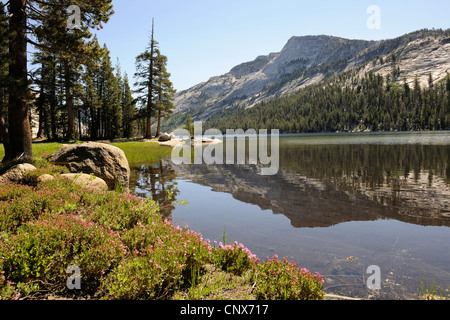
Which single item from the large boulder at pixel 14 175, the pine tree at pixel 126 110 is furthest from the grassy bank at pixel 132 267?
the pine tree at pixel 126 110

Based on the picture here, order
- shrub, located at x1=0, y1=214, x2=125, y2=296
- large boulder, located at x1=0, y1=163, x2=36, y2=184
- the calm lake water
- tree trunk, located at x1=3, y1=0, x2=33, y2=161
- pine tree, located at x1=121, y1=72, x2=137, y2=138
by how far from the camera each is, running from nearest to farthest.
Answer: shrub, located at x1=0, y1=214, x2=125, y2=296
the calm lake water
large boulder, located at x1=0, y1=163, x2=36, y2=184
tree trunk, located at x1=3, y1=0, x2=33, y2=161
pine tree, located at x1=121, y1=72, x2=137, y2=138

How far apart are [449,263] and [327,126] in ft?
618

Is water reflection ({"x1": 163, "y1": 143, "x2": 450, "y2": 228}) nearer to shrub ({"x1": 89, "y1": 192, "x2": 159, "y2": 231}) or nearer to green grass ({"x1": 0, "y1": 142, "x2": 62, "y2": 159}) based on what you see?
shrub ({"x1": 89, "y1": 192, "x2": 159, "y2": 231})

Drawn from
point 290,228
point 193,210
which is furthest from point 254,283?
point 193,210

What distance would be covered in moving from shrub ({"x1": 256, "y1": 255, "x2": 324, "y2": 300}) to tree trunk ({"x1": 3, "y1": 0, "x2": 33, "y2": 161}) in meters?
13.4

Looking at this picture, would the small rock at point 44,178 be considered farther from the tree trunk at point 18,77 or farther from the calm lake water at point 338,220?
the tree trunk at point 18,77

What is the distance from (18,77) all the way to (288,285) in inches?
585

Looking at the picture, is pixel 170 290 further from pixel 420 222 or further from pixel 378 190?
pixel 378 190

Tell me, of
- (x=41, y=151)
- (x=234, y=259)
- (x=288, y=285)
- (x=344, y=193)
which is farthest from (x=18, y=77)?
(x=344, y=193)

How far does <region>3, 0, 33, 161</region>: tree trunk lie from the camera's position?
40.2ft

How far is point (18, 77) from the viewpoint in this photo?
1198 cm

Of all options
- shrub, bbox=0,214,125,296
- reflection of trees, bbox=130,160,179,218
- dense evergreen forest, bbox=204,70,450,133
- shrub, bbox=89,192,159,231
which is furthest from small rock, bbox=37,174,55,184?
dense evergreen forest, bbox=204,70,450,133

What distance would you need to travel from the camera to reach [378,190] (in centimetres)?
1215

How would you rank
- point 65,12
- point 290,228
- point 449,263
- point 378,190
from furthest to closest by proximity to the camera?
point 65,12 < point 378,190 < point 290,228 < point 449,263
